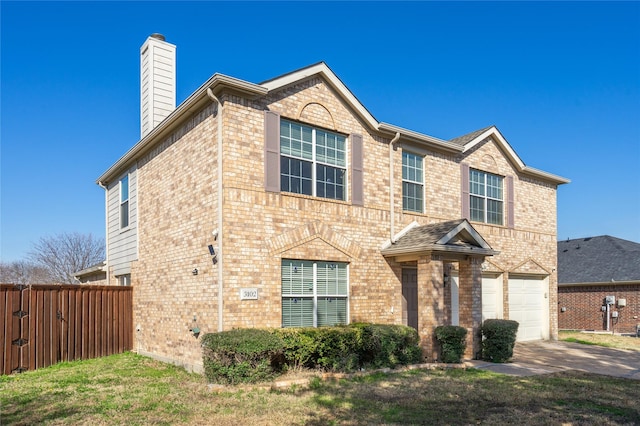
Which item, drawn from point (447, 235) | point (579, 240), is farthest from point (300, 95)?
point (579, 240)

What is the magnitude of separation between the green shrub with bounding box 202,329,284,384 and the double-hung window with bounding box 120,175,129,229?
26.0 ft

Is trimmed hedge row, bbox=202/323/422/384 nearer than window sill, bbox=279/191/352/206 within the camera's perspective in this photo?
Yes

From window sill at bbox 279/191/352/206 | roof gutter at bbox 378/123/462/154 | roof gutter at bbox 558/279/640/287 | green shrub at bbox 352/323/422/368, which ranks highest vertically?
roof gutter at bbox 378/123/462/154

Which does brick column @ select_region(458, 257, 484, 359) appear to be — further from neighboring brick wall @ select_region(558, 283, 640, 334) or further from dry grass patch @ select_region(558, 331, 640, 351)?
neighboring brick wall @ select_region(558, 283, 640, 334)

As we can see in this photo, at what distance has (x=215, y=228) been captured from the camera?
436 inches

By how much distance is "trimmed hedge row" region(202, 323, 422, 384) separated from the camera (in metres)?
9.78

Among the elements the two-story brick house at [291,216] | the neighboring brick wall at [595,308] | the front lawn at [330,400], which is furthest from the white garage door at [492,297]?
the neighboring brick wall at [595,308]

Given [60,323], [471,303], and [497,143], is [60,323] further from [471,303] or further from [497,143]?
[497,143]

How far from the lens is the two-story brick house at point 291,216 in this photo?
36.8 feet

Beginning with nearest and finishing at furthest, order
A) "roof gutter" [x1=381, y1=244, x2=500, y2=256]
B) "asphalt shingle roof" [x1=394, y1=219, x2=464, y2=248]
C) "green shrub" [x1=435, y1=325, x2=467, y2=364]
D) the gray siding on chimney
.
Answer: "green shrub" [x1=435, y1=325, x2=467, y2=364], "roof gutter" [x1=381, y1=244, x2=500, y2=256], "asphalt shingle roof" [x1=394, y1=219, x2=464, y2=248], the gray siding on chimney

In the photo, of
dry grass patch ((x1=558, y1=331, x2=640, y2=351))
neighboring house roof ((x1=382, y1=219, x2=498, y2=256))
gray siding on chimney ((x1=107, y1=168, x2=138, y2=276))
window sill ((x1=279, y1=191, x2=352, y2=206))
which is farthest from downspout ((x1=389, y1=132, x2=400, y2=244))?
dry grass patch ((x1=558, y1=331, x2=640, y2=351))

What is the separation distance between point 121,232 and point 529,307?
14.3 m

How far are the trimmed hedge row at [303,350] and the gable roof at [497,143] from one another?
7007 mm

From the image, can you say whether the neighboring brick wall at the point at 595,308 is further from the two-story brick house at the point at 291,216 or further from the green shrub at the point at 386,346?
the green shrub at the point at 386,346
